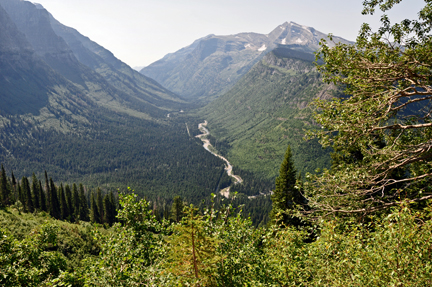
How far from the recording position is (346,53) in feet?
40.9

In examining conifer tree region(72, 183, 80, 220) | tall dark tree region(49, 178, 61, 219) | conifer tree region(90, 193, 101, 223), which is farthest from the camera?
conifer tree region(72, 183, 80, 220)

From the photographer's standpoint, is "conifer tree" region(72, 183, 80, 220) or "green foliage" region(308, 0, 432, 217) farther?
"conifer tree" region(72, 183, 80, 220)

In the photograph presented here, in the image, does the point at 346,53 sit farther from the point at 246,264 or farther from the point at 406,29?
the point at 246,264

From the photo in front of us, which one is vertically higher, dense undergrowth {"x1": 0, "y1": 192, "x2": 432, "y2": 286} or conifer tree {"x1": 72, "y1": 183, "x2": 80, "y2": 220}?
dense undergrowth {"x1": 0, "y1": 192, "x2": 432, "y2": 286}

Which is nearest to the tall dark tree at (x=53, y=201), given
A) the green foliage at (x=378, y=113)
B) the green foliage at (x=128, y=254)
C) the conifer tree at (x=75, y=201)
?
the conifer tree at (x=75, y=201)

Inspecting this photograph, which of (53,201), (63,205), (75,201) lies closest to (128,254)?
(53,201)

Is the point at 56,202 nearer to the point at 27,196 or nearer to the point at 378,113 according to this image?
the point at 27,196

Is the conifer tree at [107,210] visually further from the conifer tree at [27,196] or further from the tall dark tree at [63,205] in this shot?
the conifer tree at [27,196]

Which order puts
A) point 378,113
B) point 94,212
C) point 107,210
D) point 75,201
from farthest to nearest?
point 75,201 < point 107,210 < point 94,212 < point 378,113

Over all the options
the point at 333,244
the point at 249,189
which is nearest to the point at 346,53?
the point at 333,244

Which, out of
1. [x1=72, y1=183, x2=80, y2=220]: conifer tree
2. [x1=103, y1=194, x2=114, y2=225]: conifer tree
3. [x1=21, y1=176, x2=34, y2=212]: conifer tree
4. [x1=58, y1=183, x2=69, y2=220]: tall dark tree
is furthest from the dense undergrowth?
[x1=72, y1=183, x2=80, y2=220]: conifer tree

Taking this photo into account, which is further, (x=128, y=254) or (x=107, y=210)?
(x=107, y=210)

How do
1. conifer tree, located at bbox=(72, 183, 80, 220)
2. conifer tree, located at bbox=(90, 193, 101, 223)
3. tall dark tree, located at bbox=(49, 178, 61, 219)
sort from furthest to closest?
conifer tree, located at bbox=(72, 183, 80, 220)
conifer tree, located at bbox=(90, 193, 101, 223)
tall dark tree, located at bbox=(49, 178, 61, 219)

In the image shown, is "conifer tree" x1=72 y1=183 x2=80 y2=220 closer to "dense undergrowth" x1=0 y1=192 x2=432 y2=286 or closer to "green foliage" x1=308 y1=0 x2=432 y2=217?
"dense undergrowth" x1=0 y1=192 x2=432 y2=286
